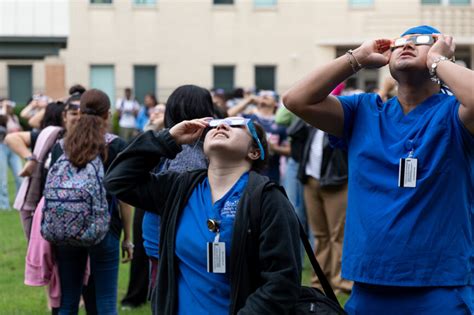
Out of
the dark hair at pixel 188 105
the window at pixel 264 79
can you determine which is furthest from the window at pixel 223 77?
the dark hair at pixel 188 105

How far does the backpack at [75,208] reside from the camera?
6.14 m

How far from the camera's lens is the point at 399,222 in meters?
3.84

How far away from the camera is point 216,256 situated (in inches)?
156

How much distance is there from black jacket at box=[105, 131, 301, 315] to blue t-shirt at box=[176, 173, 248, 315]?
40mm

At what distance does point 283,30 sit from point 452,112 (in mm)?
35472

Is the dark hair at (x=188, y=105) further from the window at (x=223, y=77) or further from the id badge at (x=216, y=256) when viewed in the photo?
the window at (x=223, y=77)

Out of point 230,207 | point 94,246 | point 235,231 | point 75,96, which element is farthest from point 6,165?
point 235,231

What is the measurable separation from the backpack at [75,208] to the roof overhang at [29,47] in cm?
1947

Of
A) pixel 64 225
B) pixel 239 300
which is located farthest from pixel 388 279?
pixel 64 225

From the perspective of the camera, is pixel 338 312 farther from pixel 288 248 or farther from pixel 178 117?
pixel 178 117

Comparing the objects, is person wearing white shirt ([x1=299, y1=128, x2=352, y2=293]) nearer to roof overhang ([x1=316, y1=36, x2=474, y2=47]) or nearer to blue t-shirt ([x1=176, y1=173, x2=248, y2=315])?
blue t-shirt ([x1=176, y1=173, x2=248, y2=315])

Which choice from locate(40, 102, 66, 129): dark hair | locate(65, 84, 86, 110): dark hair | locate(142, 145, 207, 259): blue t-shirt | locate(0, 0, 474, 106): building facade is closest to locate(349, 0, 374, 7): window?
locate(0, 0, 474, 106): building facade

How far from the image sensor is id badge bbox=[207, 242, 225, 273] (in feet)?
12.9

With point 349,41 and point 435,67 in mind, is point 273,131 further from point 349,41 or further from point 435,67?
point 349,41
